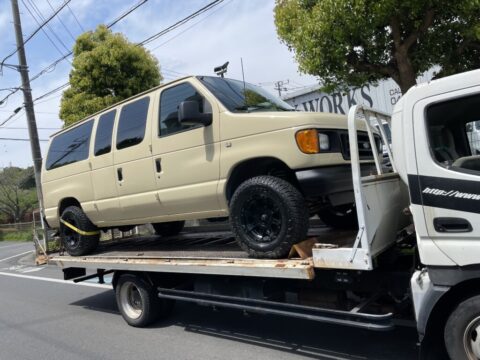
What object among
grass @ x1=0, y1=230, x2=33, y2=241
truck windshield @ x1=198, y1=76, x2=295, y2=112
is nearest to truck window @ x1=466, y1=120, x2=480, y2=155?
truck windshield @ x1=198, y1=76, x2=295, y2=112

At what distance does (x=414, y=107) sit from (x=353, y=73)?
4.77 m

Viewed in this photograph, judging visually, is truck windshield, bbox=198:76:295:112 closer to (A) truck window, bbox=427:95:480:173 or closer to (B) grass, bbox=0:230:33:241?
(A) truck window, bbox=427:95:480:173

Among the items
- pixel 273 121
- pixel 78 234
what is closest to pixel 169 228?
pixel 78 234

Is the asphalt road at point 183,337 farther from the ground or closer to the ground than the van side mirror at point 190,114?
closer to the ground

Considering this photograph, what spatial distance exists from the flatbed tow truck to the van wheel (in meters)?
1.91

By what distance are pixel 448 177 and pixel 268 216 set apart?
5.59 feet

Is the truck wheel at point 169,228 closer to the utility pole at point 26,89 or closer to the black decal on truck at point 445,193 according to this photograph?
the black decal on truck at point 445,193

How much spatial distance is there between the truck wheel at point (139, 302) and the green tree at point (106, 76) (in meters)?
8.29

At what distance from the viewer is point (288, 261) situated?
14.0 ft

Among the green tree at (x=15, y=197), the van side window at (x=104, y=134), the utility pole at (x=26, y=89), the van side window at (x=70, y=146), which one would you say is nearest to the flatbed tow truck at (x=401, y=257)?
the van side window at (x=104, y=134)

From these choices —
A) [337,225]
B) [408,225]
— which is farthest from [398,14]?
[408,225]

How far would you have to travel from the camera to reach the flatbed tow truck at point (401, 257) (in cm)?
331

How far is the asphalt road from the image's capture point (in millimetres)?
4855

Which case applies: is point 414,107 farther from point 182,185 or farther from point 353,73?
point 353,73
